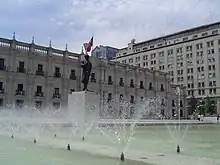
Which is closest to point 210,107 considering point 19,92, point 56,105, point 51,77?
point 56,105

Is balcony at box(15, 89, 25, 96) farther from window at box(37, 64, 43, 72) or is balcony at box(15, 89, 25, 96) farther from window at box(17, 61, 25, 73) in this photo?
window at box(37, 64, 43, 72)

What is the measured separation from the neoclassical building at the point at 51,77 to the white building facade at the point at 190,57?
25.9m

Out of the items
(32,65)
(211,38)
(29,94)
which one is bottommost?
(29,94)

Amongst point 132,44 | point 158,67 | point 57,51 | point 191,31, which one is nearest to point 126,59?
point 132,44

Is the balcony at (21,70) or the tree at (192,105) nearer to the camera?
the balcony at (21,70)

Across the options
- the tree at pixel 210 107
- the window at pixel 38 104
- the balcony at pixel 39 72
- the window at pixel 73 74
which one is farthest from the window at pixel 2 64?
the tree at pixel 210 107

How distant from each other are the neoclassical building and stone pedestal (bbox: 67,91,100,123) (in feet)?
61.7

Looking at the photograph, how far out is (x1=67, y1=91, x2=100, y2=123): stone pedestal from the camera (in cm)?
2119

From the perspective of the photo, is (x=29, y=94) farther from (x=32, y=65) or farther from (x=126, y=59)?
(x=126, y=59)

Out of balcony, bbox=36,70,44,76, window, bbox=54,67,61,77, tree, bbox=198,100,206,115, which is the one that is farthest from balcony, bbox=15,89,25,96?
tree, bbox=198,100,206,115

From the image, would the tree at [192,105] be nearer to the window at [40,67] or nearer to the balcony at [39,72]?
the balcony at [39,72]

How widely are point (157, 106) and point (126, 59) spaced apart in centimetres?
3479

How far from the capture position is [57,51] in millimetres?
43719

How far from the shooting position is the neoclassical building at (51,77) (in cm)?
3859
